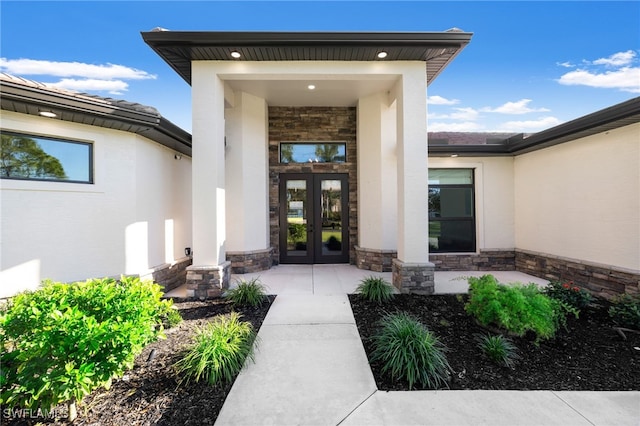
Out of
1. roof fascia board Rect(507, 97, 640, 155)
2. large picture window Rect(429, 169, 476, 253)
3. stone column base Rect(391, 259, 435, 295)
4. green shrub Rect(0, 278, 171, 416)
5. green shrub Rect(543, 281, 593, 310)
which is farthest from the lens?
large picture window Rect(429, 169, 476, 253)

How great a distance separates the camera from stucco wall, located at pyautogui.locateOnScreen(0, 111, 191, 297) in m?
4.29

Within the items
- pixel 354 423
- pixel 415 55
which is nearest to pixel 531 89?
pixel 415 55

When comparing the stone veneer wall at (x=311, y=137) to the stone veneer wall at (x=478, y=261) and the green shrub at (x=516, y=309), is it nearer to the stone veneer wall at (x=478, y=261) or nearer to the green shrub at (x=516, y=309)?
the stone veneer wall at (x=478, y=261)

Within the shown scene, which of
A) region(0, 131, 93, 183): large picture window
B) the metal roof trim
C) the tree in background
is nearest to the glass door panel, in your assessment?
the metal roof trim

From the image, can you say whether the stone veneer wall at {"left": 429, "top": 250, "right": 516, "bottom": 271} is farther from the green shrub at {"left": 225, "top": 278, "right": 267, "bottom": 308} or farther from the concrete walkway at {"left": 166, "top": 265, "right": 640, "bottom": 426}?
the green shrub at {"left": 225, "top": 278, "right": 267, "bottom": 308}

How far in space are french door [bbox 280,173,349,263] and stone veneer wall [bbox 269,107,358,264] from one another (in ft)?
0.52

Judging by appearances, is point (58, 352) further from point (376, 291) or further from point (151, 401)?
point (376, 291)

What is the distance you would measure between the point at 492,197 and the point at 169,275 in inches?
363

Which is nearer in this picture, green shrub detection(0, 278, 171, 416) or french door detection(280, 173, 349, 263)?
green shrub detection(0, 278, 171, 416)

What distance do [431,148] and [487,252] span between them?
141 inches

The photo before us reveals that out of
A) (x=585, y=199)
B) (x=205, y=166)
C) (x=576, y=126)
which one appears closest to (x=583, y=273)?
(x=585, y=199)

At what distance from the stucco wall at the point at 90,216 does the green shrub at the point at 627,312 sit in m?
8.62

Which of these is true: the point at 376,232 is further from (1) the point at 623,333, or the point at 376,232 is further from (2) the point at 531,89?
(2) the point at 531,89

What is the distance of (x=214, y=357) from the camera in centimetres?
282
